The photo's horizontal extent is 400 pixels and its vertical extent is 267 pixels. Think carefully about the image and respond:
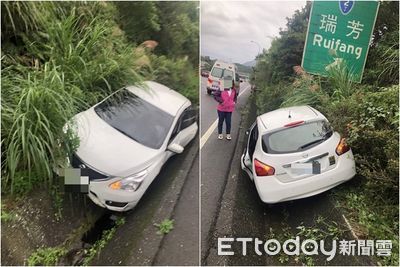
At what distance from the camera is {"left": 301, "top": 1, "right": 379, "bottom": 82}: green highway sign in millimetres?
2656

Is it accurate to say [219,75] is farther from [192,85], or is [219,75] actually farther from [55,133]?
[55,133]

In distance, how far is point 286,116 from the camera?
2.65 m

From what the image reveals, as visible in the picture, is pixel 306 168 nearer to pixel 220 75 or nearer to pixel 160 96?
Answer: pixel 220 75

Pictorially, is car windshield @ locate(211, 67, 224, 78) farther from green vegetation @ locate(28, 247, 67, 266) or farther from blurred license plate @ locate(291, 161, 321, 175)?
green vegetation @ locate(28, 247, 67, 266)

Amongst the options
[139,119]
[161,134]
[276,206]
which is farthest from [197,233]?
[139,119]

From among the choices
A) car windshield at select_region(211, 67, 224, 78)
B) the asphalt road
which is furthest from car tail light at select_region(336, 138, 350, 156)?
car windshield at select_region(211, 67, 224, 78)

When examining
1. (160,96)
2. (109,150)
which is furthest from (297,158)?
(109,150)

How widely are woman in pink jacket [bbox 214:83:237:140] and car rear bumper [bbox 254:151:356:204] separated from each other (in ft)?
1.30

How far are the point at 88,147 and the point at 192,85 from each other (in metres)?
0.86

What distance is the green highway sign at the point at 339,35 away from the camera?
266 cm

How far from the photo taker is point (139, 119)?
296 cm

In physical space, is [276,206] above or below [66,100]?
below

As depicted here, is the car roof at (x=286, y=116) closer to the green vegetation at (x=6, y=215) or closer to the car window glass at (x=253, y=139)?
the car window glass at (x=253, y=139)

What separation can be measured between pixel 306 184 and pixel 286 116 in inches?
18.3
